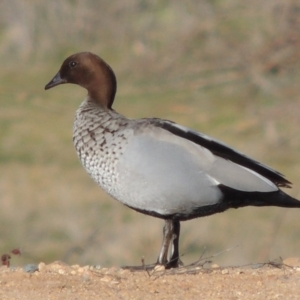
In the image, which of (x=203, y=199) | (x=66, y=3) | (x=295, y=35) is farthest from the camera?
(x=66, y=3)

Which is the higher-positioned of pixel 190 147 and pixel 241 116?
pixel 241 116

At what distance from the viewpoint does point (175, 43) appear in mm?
14602

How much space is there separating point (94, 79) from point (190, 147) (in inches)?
42.1

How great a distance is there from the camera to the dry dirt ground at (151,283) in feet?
15.2

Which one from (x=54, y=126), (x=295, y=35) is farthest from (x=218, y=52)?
(x=54, y=126)

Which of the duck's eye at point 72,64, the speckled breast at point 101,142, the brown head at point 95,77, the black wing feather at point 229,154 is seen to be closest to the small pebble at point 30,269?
the speckled breast at point 101,142

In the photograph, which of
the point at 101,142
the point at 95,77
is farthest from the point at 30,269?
the point at 95,77

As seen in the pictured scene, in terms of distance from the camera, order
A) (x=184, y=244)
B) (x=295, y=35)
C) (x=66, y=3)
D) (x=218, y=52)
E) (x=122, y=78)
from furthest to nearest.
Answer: (x=66, y=3) < (x=122, y=78) < (x=218, y=52) < (x=295, y=35) < (x=184, y=244)

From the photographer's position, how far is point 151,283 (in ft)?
16.0

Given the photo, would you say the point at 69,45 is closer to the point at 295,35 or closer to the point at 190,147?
the point at 295,35

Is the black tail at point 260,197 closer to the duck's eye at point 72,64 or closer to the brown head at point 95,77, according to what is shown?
the brown head at point 95,77

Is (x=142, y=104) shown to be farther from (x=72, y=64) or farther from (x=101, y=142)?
(x=101, y=142)

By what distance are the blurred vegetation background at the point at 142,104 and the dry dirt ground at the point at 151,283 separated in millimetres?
3135

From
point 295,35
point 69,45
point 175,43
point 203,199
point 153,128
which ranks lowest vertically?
point 203,199
